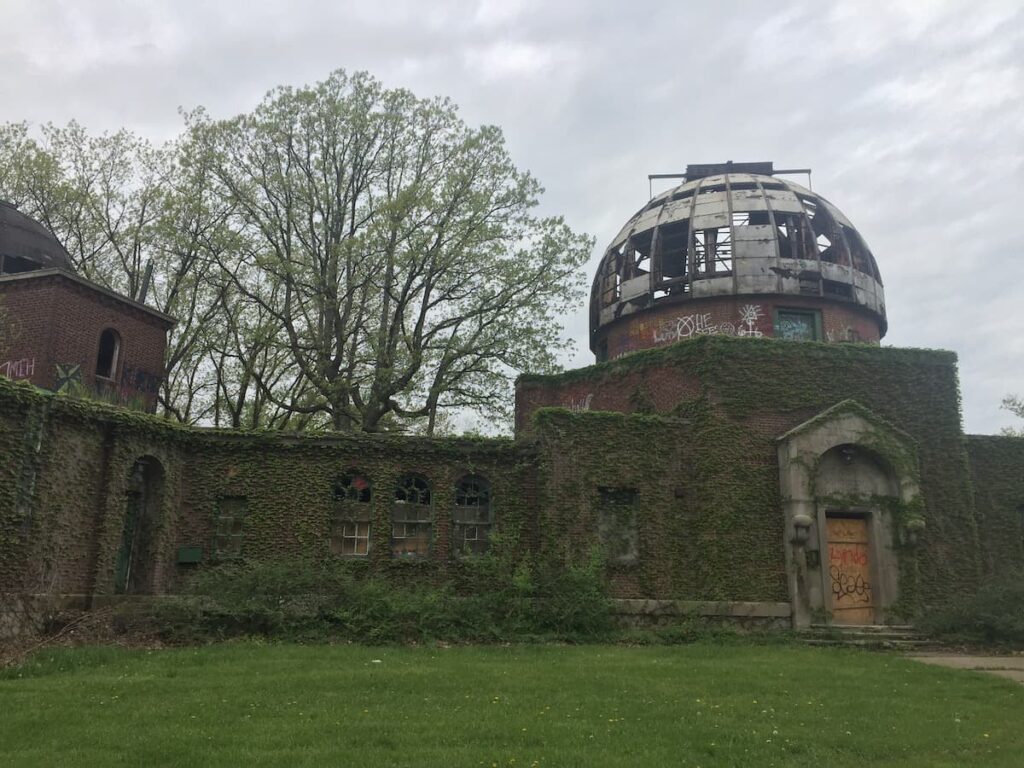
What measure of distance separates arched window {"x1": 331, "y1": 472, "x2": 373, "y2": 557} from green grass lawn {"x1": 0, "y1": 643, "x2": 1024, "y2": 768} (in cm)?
520

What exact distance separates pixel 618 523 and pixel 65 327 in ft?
50.9

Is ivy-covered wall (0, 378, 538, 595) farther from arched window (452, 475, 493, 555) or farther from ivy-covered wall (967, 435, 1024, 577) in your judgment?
ivy-covered wall (967, 435, 1024, 577)

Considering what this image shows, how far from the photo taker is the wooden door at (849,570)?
1864 cm

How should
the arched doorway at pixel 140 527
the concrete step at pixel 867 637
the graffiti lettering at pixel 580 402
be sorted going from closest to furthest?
the concrete step at pixel 867 637 < the arched doorway at pixel 140 527 < the graffiti lettering at pixel 580 402

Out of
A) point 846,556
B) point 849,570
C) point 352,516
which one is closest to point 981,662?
point 849,570

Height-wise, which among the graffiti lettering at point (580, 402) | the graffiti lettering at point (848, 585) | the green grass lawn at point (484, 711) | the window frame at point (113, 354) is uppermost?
the window frame at point (113, 354)

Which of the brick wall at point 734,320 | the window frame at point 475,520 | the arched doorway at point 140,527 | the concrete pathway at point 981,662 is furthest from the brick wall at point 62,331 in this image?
the concrete pathway at point 981,662

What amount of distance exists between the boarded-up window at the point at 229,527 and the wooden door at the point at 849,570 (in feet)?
42.2

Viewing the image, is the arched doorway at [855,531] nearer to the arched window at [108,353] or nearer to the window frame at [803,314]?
the window frame at [803,314]

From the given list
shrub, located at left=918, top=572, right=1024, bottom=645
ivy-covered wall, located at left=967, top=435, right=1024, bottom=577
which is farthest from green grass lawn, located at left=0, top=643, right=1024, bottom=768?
ivy-covered wall, located at left=967, top=435, right=1024, bottom=577

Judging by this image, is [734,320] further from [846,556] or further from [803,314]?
[846,556]

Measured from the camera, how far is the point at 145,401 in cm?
2520

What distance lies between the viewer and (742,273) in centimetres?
2227

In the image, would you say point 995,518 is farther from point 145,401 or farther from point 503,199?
point 145,401
